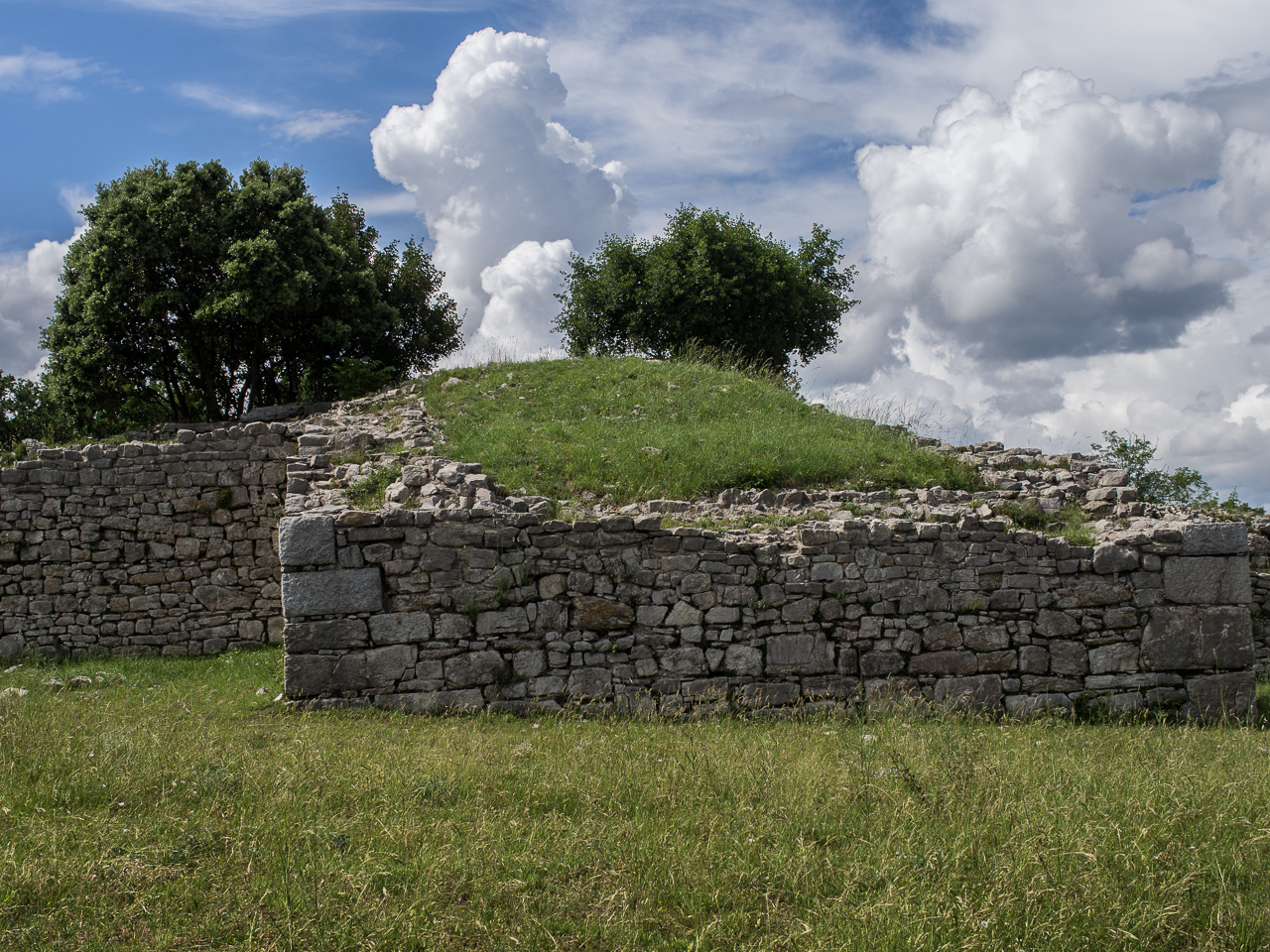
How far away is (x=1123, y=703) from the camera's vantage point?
30.5 ft

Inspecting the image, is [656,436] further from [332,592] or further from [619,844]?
[619,844]

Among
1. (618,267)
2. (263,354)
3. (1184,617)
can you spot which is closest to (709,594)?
(1184,617)

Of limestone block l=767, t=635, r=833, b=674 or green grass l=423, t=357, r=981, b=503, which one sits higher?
green grass l=423, t=357, r=981, b=503

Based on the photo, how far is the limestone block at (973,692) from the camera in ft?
30.0

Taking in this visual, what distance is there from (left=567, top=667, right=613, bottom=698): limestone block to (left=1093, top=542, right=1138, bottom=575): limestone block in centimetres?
575

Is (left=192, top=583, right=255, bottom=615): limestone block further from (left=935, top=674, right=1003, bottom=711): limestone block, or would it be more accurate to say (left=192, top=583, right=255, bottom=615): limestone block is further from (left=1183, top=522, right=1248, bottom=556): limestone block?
(left=1183, top=522, right=1248, bottom=556): limestone block

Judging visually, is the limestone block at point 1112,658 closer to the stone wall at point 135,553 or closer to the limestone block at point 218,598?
the stone wall at point 135,553

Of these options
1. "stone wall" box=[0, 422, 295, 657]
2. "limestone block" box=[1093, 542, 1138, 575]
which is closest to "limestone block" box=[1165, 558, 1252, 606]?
"limestone block" box=[1093, 542, 1138, 575]

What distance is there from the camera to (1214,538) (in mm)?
9461

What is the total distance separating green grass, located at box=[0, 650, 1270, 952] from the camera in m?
3.86

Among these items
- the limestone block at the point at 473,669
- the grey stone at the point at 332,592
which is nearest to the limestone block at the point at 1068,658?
the limestone block at the point at 473,669

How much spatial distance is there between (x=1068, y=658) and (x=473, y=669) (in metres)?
6.72

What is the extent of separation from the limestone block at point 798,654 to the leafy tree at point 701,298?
16.6 meters

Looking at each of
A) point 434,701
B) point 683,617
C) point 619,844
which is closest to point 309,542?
point 434,701
